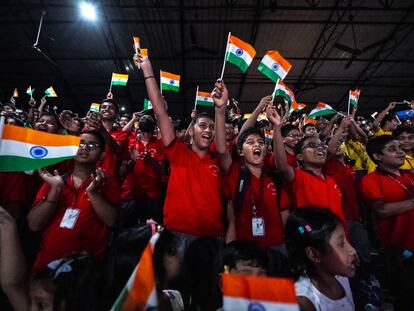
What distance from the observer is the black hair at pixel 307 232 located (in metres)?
1.73

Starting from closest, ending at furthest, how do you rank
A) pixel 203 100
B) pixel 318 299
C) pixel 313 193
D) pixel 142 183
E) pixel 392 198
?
pixel 318 299
pixel 313 193
pixel 392 198
pixel 142 183
pixel 203 100

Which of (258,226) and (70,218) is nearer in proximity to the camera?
(70,218)

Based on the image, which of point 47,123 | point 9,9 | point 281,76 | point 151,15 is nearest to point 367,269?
point 281,76

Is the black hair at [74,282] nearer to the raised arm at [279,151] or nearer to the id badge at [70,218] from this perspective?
the id badge at [70,218]

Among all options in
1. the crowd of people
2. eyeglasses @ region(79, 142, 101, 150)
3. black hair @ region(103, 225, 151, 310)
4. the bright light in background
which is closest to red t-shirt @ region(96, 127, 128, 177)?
the crowd of people

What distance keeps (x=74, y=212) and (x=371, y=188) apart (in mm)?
2782

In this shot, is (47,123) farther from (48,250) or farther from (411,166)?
(411,166)

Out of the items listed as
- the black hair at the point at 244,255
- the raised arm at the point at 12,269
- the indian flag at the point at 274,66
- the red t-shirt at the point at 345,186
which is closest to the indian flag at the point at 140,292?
the raised arm at the point at 12,269

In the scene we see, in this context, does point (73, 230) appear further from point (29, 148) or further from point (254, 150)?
point (254, 150)

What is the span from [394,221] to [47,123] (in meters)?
4.18

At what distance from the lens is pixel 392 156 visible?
3.09 m

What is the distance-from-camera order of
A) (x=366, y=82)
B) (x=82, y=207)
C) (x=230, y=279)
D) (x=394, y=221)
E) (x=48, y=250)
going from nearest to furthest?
1. (x=230, y=279)
2. (x=48, y=250)
3. (x=82, y=207)
4. (x=394, y=221)
5. (x=366, y=82)

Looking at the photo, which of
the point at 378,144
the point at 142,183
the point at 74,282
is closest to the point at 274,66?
the point at 378,144

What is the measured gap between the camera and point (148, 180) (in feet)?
13.5
